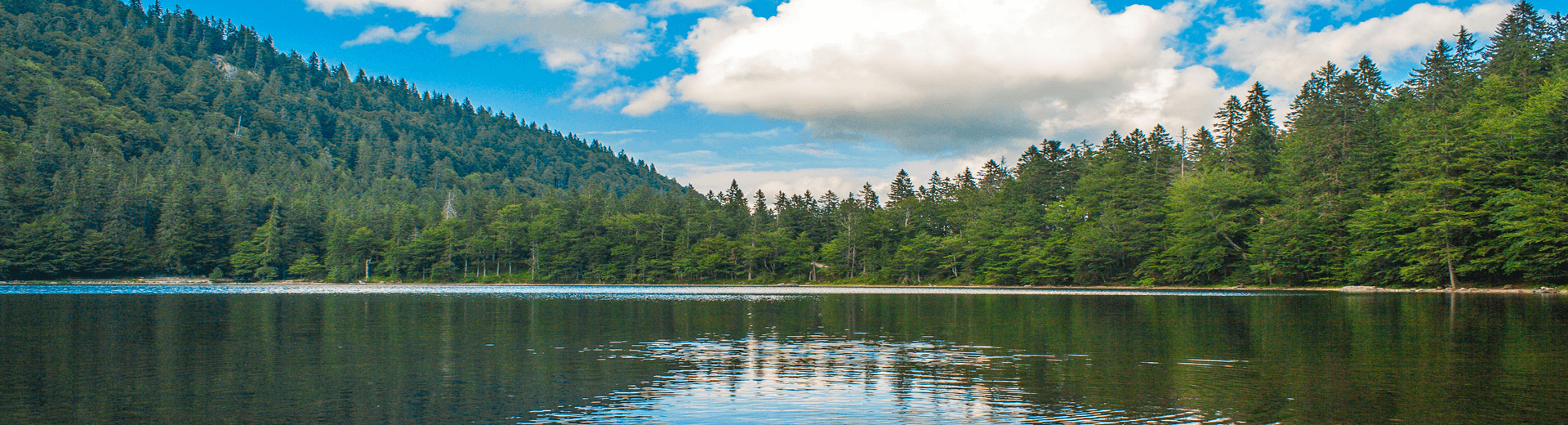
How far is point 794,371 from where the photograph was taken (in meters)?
18.5

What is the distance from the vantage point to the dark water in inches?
515

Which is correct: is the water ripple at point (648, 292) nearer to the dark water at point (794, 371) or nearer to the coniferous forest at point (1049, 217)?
the coniferous forest at point (1049, 217)

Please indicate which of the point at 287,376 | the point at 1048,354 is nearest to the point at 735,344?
the point at 1048,354

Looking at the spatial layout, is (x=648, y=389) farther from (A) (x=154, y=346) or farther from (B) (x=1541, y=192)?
(B) (x=1541, y=192)

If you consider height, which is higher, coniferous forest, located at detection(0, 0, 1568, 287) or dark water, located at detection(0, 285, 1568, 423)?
coniferous forest, located at detection(0, 0, 1568, 287)

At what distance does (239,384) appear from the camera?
1596cm

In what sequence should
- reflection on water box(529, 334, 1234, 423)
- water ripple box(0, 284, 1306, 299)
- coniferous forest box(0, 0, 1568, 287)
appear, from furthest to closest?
water ripple box(0, 284, 1306, 299)
coniferous forest box(0, 0, 1568, 287)
reflection on water box(529, 334, 1234, 423)

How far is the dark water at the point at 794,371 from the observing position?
13.1 meters

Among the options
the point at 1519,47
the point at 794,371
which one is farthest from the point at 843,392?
the point at 1519,47

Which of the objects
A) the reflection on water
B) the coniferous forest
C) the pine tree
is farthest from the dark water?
the pine tree

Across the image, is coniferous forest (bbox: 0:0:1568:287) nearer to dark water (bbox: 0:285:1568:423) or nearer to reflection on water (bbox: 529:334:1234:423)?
dark water (bbox: 0:285:1568:423)

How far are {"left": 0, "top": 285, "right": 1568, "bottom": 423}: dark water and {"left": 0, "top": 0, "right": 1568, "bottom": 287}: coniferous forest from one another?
34.8 m

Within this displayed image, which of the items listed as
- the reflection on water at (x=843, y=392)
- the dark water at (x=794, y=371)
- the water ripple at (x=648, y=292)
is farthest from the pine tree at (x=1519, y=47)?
the reflection on water at (x=843, y=392)

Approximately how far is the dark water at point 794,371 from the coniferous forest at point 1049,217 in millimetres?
34812
